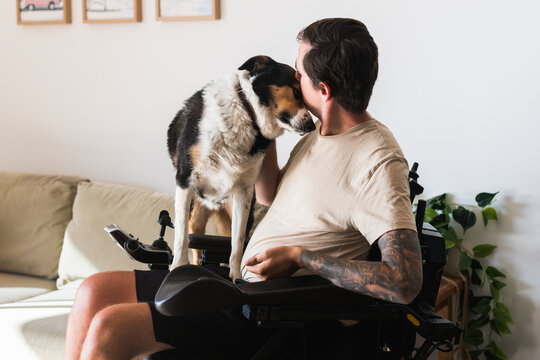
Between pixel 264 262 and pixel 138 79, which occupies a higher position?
pixel 138 79

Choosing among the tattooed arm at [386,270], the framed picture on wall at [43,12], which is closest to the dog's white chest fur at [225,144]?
→ the tattooed arm at [386,270]

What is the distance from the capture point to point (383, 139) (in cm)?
135

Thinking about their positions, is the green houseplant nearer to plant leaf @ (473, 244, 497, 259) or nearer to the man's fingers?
plant leaf @ (473, 244, 497, 259)

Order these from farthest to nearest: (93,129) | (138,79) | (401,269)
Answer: (93,129), (138,79), (401,269)

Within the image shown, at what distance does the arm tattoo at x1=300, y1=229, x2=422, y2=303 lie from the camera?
1203 millimetres

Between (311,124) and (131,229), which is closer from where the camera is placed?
(311,124)

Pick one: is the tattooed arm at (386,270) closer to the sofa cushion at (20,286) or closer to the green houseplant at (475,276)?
the green houseplant at (475,276)

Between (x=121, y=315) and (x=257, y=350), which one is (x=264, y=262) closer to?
(x=257, y=350)

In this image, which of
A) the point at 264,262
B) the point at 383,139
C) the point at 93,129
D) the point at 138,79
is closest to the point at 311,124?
the point at 383,139

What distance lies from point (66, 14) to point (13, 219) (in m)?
1.06

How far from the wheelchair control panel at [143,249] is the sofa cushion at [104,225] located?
0.82 metres

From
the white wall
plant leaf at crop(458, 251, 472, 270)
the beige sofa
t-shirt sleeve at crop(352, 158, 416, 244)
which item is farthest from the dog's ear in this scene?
plant leaf at crop(458, 251, 472, 270)

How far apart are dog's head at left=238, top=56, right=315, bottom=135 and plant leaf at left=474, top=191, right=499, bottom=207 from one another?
86cm

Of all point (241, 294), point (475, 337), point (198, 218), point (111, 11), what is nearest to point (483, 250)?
point (475, 337)
